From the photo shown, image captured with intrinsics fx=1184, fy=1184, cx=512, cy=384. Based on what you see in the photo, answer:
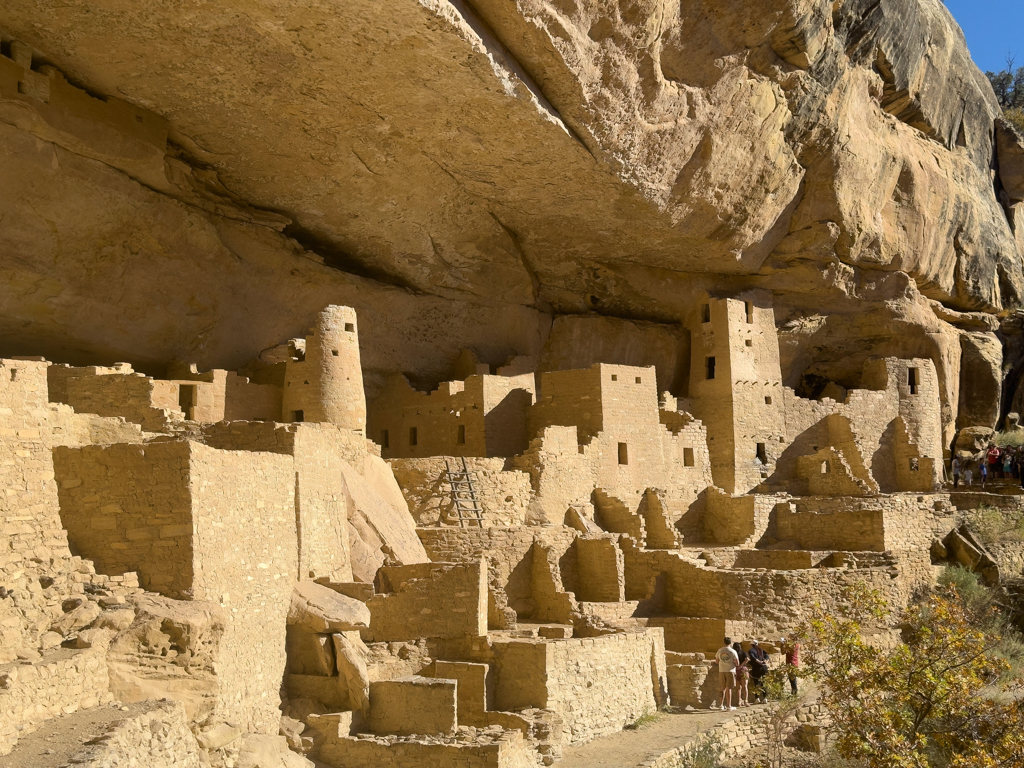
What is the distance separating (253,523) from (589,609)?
644 cm

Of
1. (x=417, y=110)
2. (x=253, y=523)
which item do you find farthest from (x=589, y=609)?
(x=417, y=110)

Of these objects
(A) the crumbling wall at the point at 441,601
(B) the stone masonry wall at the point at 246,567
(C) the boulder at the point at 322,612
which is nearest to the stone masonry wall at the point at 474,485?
(A) the crumbling wall at the point at 441,601

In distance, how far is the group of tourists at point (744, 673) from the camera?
629 inches

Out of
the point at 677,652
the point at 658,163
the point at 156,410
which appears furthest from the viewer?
the point at 658,163

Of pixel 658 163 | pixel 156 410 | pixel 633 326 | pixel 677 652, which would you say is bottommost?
pixel 677 652

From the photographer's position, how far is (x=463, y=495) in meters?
18.4

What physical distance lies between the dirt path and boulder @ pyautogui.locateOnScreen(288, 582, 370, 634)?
2868 mm

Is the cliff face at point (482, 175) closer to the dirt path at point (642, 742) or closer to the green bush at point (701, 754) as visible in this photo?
the dirt path at point (642, 742)

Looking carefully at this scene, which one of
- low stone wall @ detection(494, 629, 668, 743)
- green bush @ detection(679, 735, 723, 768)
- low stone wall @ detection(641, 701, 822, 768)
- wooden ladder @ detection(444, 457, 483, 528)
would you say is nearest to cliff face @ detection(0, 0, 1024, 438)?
wooden ladder @ detection(444, 457, 483, 528)

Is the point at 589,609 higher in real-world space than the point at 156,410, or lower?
lower

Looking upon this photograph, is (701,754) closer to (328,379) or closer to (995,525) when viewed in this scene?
(328,379)

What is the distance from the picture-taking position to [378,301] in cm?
2312

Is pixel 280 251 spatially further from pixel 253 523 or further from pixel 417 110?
pixel 253 523

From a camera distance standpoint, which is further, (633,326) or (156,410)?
(633,326)
